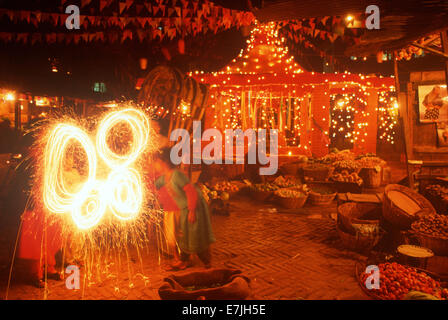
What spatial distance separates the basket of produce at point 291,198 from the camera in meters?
9.09

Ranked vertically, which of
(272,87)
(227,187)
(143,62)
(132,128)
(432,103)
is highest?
(143,62)

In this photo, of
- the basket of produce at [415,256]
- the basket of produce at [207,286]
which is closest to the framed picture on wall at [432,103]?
the basket of produce at [415,256]

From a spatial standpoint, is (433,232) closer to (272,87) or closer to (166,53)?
(272,87)

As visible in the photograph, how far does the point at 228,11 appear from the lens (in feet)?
27.2

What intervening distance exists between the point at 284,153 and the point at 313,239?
23.3 ft

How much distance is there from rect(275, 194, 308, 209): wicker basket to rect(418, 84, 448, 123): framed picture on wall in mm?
3607

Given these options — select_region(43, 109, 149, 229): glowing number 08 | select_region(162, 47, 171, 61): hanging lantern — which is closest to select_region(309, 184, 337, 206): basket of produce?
select_region(43, 109, 149, 229): glowing number 08

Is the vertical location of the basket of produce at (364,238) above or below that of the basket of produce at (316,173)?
below

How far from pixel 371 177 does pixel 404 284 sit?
7856 mm

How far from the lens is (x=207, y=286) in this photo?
4391 mm

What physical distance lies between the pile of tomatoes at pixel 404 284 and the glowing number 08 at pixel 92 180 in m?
4.01

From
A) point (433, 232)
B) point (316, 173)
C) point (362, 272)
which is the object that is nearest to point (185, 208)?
point (362, 272)

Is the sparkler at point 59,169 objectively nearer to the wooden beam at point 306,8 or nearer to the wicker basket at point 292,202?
the wooden beam at point 306,8
